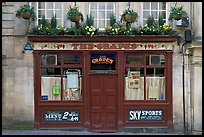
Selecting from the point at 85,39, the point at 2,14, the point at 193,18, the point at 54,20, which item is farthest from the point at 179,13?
the point at 2,14

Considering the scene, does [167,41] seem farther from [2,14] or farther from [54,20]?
[2,14]

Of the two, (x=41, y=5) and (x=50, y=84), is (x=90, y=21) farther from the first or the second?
(x=50, y=84)

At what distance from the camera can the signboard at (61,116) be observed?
475 inches

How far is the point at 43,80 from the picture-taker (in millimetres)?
12086

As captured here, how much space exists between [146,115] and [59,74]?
137 inches

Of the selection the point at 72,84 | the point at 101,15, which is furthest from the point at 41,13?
the point at 72,84

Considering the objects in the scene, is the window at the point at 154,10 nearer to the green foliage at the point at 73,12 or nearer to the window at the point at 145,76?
the window at the point at 145,76

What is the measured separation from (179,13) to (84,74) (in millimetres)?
3927

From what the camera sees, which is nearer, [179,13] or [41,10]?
[179,13]

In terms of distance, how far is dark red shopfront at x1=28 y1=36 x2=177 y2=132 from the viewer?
39.3 ft

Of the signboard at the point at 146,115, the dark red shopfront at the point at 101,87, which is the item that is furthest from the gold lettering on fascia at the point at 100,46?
the signboard at the point at 146,115

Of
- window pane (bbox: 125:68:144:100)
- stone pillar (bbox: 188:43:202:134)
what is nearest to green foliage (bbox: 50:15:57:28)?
window pane (bbox: 125:68:144:100)

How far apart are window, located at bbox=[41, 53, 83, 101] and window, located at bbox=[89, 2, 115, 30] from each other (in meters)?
1.47

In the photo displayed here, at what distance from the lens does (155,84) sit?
12.2 meters
